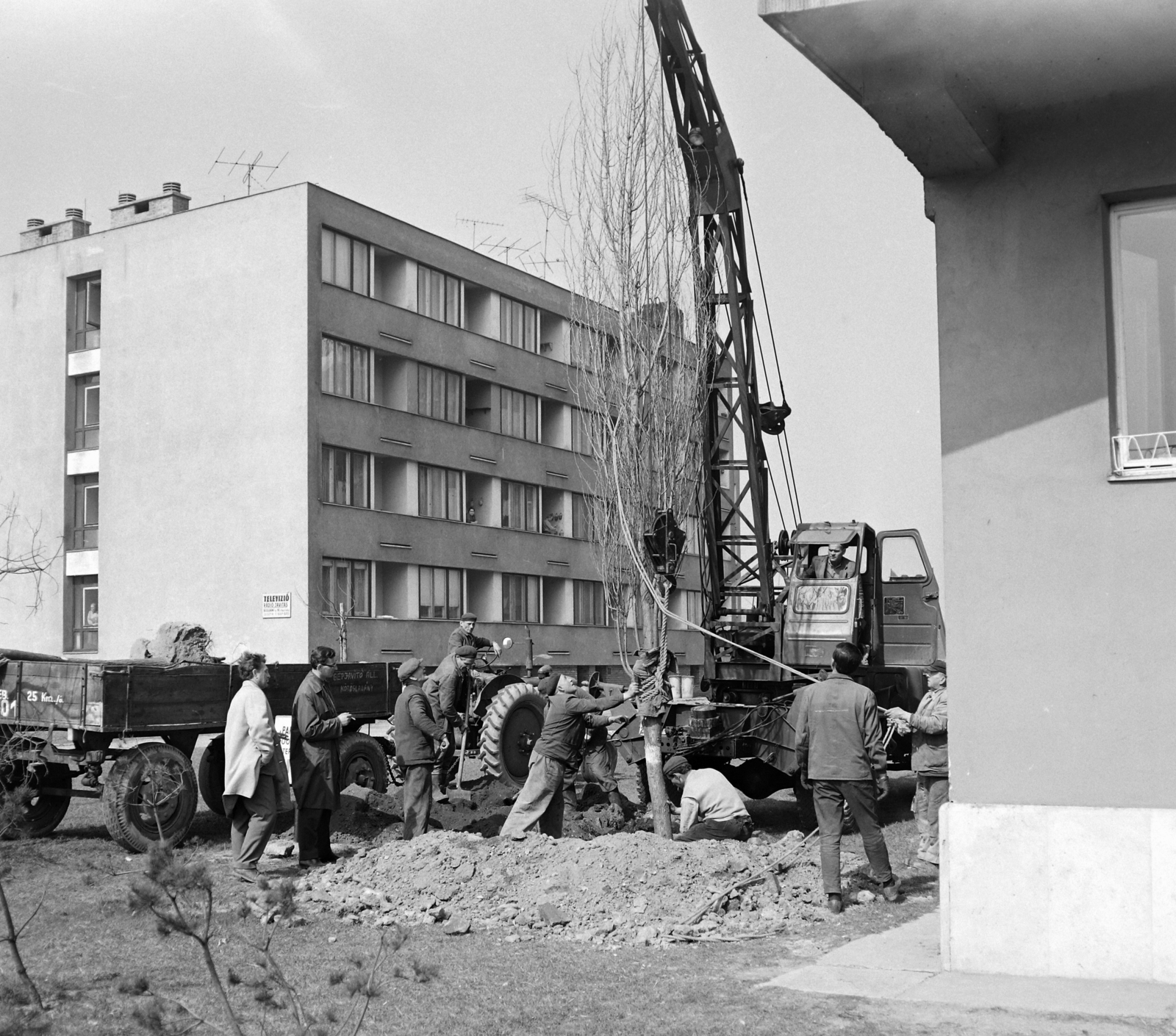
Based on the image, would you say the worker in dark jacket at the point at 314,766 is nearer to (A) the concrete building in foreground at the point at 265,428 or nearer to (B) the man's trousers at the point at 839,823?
(B) the man's trousers at the point at 839,823

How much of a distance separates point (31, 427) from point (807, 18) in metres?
39.1

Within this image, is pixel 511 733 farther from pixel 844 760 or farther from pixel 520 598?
pixel 520 598

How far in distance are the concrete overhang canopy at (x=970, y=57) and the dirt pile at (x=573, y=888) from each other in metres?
5.11

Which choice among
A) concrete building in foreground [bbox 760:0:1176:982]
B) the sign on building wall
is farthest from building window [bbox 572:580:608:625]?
concrete building in foreground [bbox 760:0:1176:982]

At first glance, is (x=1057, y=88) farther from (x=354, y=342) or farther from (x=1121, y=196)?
(x=354, y=342)

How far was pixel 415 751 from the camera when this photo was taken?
12.4 meters

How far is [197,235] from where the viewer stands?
38188 millimetres

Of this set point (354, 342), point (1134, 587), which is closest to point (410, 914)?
point (1134, 587)

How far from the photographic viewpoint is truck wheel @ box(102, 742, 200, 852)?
12.1 metres

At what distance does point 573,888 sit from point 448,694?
506cm

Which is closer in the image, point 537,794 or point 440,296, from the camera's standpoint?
point 537,794

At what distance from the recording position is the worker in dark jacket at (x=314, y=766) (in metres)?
11.5

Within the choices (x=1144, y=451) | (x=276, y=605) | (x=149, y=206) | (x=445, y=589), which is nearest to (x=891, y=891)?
(x=1144, y=451)

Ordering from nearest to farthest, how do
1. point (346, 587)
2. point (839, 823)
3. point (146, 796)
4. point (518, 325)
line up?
point (839, 823), point (146, 796), point (346, 587), point (518, 325)
